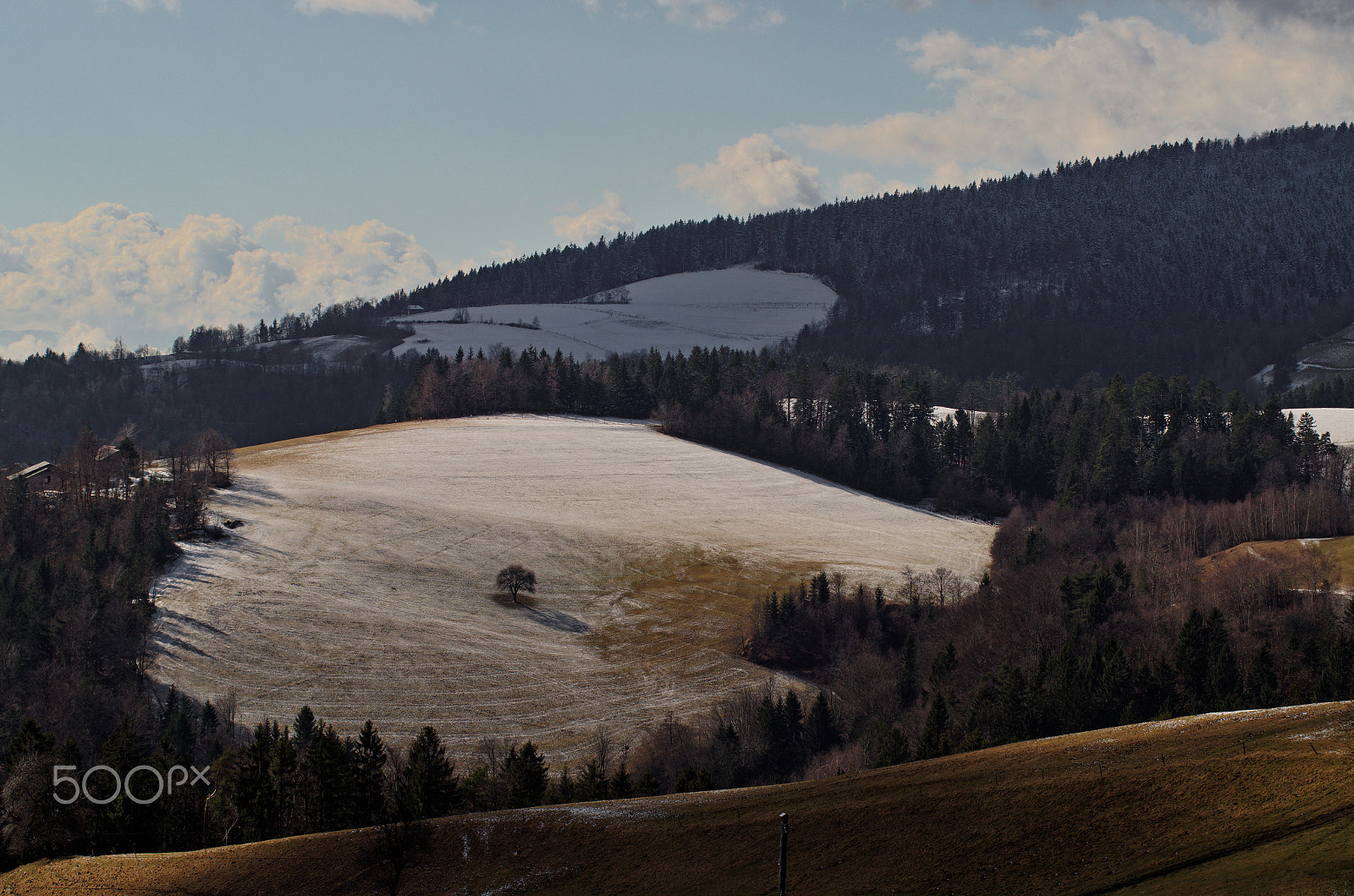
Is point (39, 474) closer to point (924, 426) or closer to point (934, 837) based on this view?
point (934, 837)

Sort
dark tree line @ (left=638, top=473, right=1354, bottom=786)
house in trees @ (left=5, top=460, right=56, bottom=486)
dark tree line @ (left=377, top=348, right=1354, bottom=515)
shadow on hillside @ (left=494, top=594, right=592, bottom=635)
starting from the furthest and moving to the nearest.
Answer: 1. dark tree line @ (left=377, top=348, right=1354, bottom=515)
2. house in trees @ (left=5, top=460, right=56, bottom=486)
3. shadow on hillside @ (left=494, top=594, right=592, bottom=635)
4. dark tree line @ (left=638, top=473, right=1354, bottom=786)

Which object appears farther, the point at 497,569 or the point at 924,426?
the point at 924,426

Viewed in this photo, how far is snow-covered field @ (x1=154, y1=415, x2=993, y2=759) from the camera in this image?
6888 centimetres

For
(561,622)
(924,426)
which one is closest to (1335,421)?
(924,426)

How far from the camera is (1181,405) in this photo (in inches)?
6156

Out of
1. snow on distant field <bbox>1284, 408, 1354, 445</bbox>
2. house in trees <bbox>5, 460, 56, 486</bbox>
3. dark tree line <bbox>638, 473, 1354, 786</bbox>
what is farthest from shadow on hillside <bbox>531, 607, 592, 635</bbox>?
snow on distant field <bbox>1284, 408, 1354, 445</bbox>

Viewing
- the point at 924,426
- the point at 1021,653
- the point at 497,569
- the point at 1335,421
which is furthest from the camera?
the point at 924,426

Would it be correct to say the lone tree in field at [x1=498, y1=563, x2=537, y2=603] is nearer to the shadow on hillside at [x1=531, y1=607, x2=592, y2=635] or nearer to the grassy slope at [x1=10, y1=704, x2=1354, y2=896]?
the shadow on hillside at [x1=531, y1=607, x2=592, y2=635]

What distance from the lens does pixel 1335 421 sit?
6122 inches

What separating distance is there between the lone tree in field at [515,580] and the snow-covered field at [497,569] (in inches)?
69.2

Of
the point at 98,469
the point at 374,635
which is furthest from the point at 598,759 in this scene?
the point at 98,469

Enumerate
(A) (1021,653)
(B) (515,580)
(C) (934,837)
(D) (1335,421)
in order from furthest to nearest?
(D) (1335,421) < (B) (515,580) < (A) (1021,653) < (C) (934,837)

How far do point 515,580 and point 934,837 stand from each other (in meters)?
57.2

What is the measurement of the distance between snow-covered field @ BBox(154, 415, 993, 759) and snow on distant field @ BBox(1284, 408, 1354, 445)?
→ 63525 mm
